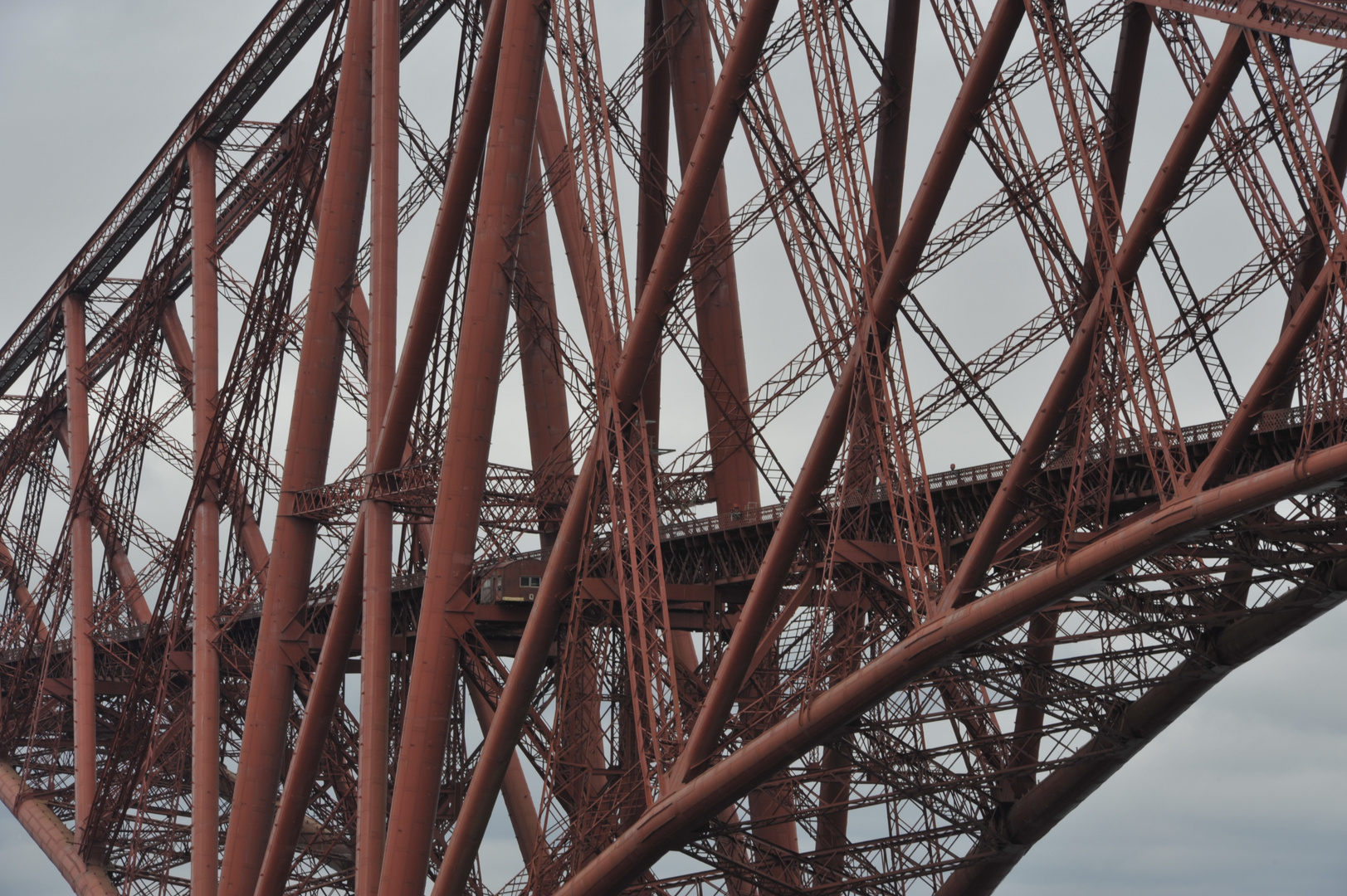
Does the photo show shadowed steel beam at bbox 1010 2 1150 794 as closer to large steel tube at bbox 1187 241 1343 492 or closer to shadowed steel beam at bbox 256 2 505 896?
large steel tube at bbox 1187 241 1343 492

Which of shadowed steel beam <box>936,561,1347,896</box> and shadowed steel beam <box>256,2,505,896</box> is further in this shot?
shadowed steel beam <box>256,2,505,896</box>

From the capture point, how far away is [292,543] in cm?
3591

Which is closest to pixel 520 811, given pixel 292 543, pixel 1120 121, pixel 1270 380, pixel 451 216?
pixel 292 543

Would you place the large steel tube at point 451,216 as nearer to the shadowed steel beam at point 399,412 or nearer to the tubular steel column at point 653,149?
the shadowed steel beam at point 399,412

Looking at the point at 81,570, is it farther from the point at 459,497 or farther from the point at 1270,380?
the point at 1270,380

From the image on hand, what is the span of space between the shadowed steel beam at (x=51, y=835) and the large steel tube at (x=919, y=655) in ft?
81.5

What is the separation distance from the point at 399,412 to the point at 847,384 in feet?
35.3

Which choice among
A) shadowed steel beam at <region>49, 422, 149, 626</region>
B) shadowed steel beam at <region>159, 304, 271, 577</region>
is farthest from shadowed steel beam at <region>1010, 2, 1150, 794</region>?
A: shadowed steel beam at <region>49, 422, 149, 626</region>

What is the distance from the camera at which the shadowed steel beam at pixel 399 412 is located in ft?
105

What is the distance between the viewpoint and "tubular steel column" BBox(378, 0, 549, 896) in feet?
99.3

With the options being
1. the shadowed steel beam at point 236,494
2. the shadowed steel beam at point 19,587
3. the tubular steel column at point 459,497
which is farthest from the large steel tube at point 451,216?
the shadowed steel beam at point 19,587

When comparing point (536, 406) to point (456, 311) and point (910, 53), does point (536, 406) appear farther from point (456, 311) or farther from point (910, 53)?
point (910, 53)

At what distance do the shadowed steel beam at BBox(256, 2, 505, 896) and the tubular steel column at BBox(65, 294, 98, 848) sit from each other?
697 inches

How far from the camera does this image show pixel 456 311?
115ft
